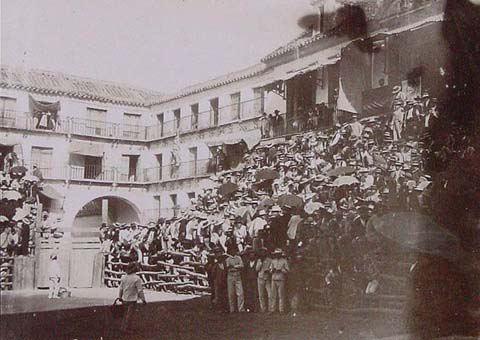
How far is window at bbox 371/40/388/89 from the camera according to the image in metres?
4.77

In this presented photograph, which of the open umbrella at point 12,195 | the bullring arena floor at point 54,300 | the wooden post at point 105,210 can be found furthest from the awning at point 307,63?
the open umbrella at point 12,195

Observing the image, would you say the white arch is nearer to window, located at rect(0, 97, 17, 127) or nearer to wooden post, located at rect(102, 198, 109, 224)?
wooden post, located at rect(102, 198, 109, 224)

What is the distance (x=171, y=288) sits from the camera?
6.16 metres

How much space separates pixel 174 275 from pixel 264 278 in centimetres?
136

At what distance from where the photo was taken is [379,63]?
15.8 ft

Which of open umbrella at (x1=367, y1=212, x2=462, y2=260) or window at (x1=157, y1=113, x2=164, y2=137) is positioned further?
window at (x1=157, y1=113, x2=164, y2=137)

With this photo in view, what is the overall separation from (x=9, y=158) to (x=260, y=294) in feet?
8.53

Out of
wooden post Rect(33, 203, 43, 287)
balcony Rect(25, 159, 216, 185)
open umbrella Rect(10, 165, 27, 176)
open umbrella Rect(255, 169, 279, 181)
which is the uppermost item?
open umbrella Rect(255, 169, 279, 181)

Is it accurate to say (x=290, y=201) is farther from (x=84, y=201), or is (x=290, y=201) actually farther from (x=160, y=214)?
(x=84, y=201)

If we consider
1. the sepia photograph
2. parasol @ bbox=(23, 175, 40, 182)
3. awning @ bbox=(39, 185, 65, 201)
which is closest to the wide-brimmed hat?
the sepia photograph

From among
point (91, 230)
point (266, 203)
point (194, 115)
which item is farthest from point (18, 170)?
point (194, 115)

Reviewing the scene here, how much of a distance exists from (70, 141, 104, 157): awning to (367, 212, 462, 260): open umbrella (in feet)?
8.34

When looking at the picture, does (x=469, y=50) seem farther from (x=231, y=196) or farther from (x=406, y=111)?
(x=231, y=196)

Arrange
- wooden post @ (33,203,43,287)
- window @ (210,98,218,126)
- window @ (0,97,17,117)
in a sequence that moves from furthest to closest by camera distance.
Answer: window @ (210,98,218,126) < wooden post @ (33,203,43,287) < window @ (0,97,17,117)
